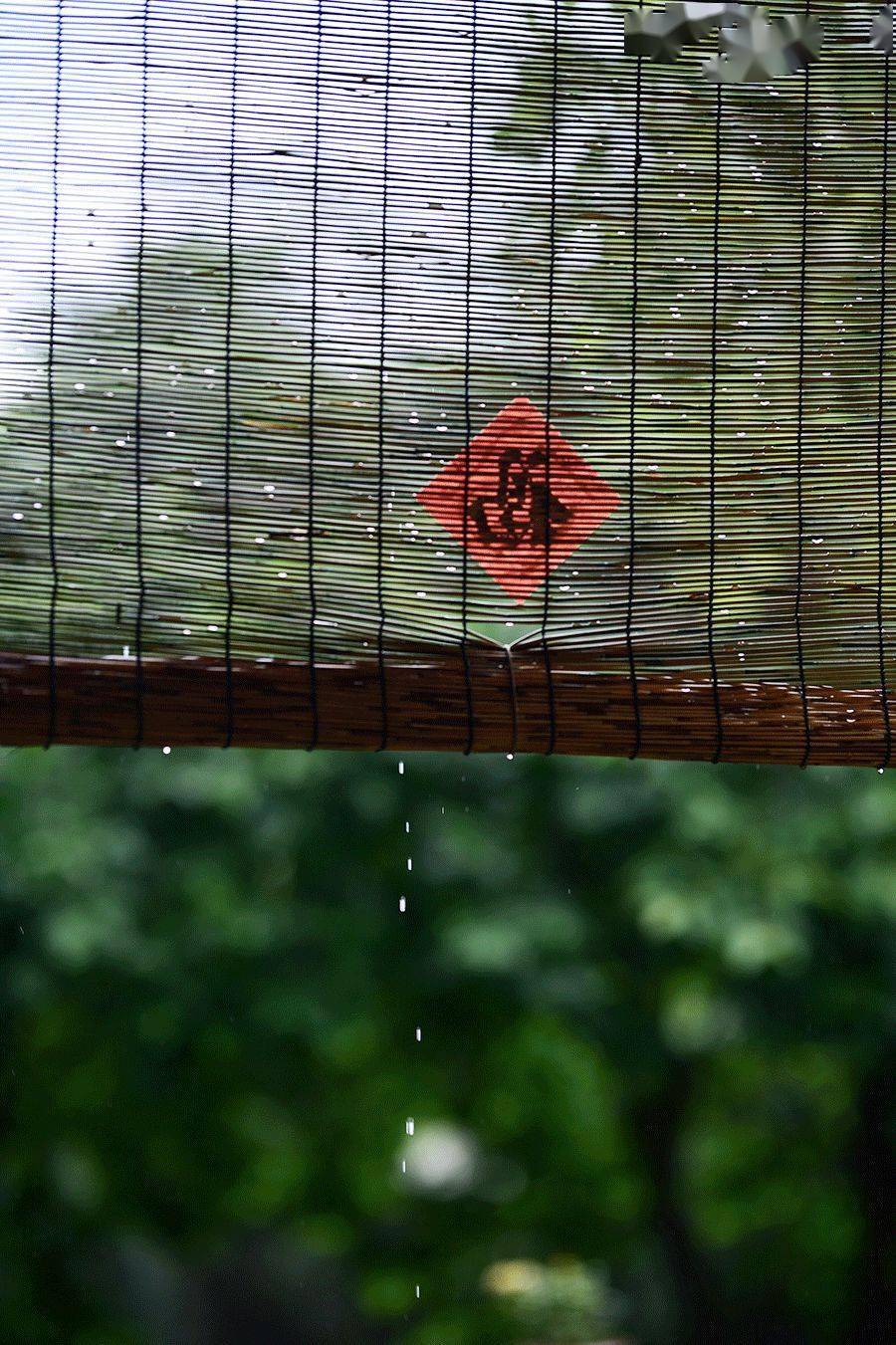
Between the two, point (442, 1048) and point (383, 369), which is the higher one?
point (383, 369)

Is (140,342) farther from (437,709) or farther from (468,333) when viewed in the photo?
(437,709)

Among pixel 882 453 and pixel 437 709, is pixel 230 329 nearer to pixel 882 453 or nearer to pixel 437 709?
pixel 437 709

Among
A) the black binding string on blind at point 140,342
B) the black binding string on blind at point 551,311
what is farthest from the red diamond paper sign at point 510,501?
the black binding string on blind at point 140,342

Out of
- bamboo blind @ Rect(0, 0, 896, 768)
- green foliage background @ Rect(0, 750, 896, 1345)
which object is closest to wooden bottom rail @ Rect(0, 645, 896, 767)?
bamboo blind @ Rect(0, 0, 896, 768)

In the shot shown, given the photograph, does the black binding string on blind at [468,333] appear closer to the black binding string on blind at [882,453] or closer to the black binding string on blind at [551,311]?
the black binding string on blind at [551,311]

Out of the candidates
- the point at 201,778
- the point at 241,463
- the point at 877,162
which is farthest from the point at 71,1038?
the point at 877,162

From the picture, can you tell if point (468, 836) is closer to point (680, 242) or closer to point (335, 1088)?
point (335, 1088)

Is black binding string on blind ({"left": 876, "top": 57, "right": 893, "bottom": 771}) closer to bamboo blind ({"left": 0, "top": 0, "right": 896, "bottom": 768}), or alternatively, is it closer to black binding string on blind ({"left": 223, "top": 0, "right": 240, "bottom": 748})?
bamboo blind ({"left": 0, "top": 0, "right": 896, "bottom": 768})

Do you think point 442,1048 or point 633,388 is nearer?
point 633,388

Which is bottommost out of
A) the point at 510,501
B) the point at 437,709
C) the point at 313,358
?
the point at 437,709

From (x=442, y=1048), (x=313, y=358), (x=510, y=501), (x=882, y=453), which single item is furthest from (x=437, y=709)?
(x=442, y=1048)
